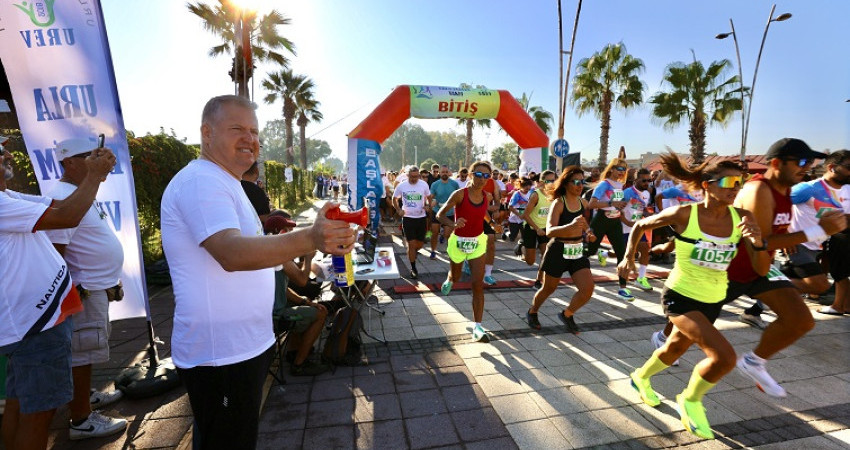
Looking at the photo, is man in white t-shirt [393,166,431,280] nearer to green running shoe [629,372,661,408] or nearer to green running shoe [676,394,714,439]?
green running shoe [629,372,661,408]

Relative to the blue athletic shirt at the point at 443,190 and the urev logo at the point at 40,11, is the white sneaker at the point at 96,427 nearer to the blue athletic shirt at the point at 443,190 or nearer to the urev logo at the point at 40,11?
the urev logo at the point at 40,11

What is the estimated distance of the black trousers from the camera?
1470mm

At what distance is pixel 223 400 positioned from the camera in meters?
1.49

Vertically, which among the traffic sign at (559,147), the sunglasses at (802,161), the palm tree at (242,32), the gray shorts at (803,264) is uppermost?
the palm tree at (242,32)

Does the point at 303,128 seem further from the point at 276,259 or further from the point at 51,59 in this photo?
the point at 276,259

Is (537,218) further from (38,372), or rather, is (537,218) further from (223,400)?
(38,372)

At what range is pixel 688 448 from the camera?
246 centimetres

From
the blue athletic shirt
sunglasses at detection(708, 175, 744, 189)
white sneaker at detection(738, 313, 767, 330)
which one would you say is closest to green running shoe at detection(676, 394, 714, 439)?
sunglasses at detection(708, 175, 744, 189)

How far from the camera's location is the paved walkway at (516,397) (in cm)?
257

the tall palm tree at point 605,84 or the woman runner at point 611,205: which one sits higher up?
the tall palm tree at point 605,84

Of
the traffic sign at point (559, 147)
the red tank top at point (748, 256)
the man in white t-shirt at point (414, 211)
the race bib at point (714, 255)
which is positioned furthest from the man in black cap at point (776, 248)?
the traffic sign at point (559, 147)

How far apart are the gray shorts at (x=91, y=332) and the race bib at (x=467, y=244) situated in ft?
11.0

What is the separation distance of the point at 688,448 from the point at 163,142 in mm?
8502

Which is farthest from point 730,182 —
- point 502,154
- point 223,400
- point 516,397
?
point 502,154
